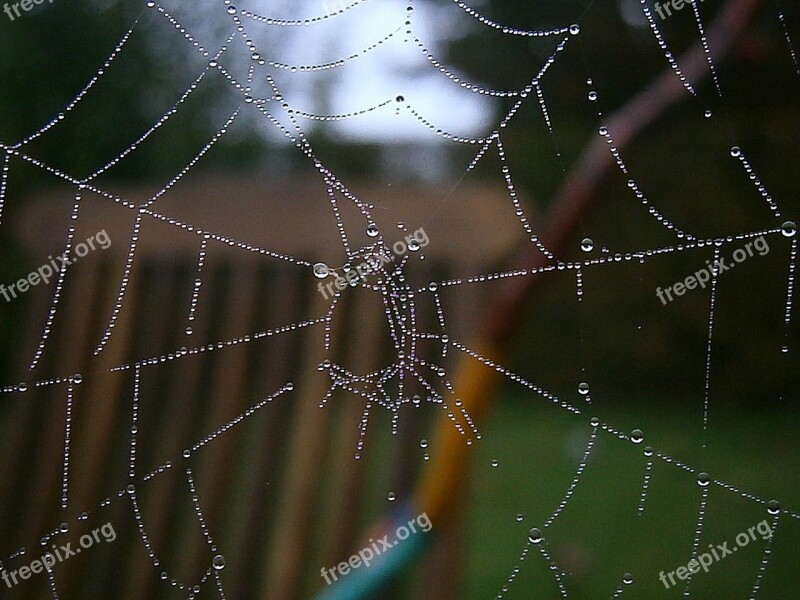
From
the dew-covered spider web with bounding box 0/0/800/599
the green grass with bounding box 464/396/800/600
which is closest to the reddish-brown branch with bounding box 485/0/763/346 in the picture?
the dew-covered spider web with bounding box 0/0/800/599

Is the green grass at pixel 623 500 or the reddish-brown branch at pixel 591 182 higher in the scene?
the reddish-brown branch at pixel 591 182

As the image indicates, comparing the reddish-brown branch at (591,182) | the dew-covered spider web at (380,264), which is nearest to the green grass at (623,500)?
the dew-covered spider web at (380,264)

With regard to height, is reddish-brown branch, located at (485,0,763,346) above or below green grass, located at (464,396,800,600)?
above

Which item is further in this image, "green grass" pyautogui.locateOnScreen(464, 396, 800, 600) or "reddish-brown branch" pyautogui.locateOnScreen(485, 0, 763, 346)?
"green grass" pyautogui.locateOnScreen(464, 396, 800, 600)

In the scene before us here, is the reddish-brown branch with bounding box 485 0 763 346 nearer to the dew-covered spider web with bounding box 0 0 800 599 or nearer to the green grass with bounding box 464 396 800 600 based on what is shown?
the dew-covered spider web with bounding box 0 0 800 599

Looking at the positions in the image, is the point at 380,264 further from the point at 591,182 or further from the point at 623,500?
the point at 623,500

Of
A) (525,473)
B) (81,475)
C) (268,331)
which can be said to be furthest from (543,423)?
(81,475)

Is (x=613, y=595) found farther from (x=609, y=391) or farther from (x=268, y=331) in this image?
(x=609, y=391)

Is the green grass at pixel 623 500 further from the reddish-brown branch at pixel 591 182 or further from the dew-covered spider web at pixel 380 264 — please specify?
the reddish-brown branch at pixel 591 182
